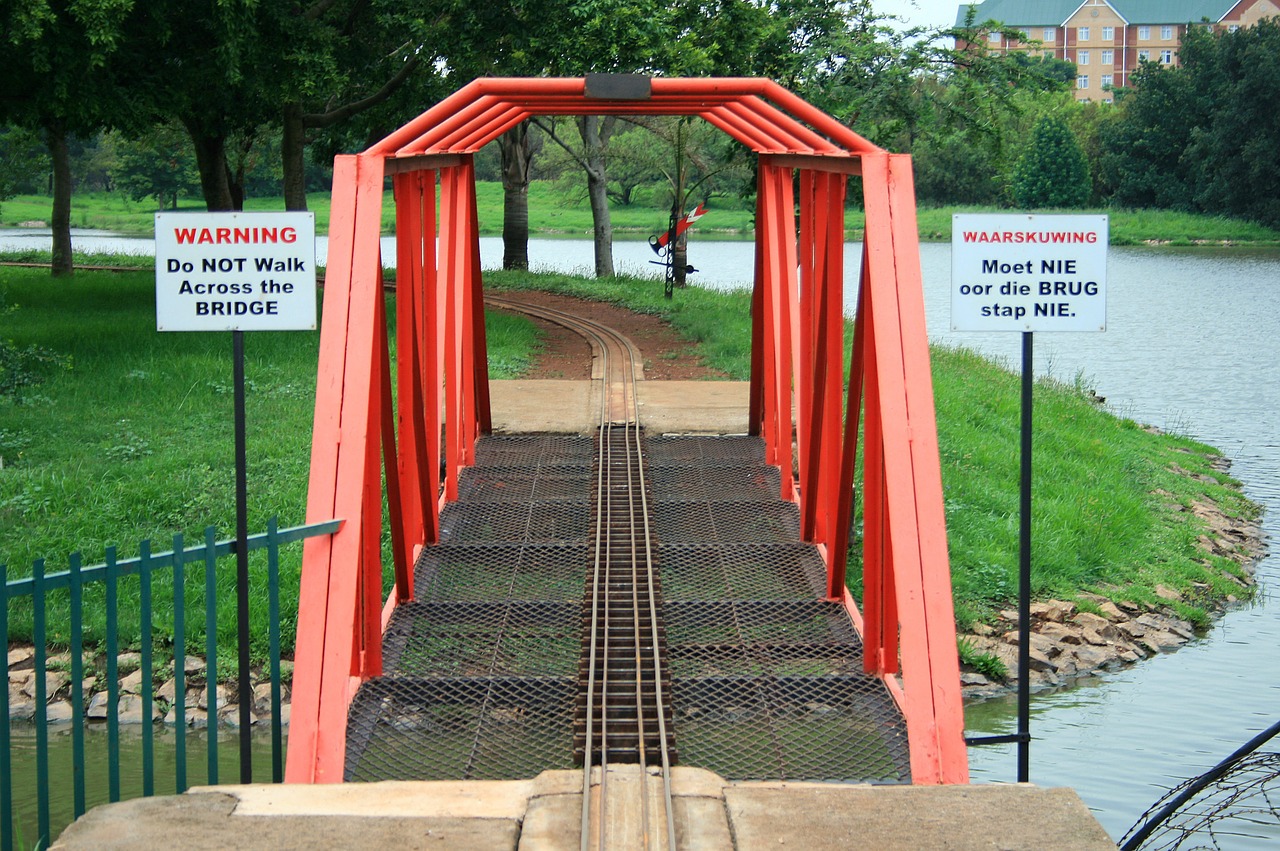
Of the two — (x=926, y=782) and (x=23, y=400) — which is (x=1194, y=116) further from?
(x=926, y=782)

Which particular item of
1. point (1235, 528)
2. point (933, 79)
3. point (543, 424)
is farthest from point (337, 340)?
point (933, 79)

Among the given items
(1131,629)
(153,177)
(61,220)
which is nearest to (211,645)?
(1131,629)

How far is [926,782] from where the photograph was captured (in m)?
4.93

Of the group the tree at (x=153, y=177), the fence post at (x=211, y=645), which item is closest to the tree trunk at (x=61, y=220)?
the fence post at (x=211, y=645)

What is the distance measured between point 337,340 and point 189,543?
215 inches

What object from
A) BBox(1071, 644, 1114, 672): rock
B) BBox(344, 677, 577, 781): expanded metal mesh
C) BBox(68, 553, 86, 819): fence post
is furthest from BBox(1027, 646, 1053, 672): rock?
BBox(68, 553, 86, 819): fence post

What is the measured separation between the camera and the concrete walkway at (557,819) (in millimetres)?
4164

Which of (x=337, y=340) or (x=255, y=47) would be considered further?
(x=255, y=47)

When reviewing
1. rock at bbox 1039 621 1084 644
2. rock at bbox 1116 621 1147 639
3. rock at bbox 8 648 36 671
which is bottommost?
rock at bbox 1116 621 1147 639

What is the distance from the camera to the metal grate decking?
→ 602 centimetres

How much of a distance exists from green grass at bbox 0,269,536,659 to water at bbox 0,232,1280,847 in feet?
16.8

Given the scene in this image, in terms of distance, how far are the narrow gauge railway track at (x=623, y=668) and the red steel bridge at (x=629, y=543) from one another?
0.03 m

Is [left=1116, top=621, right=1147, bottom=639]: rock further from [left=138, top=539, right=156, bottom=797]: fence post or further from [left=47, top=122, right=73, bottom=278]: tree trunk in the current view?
[left=47, top=122, right=73, bottom=278]: tree trunk

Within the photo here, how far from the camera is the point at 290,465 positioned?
1172cm
